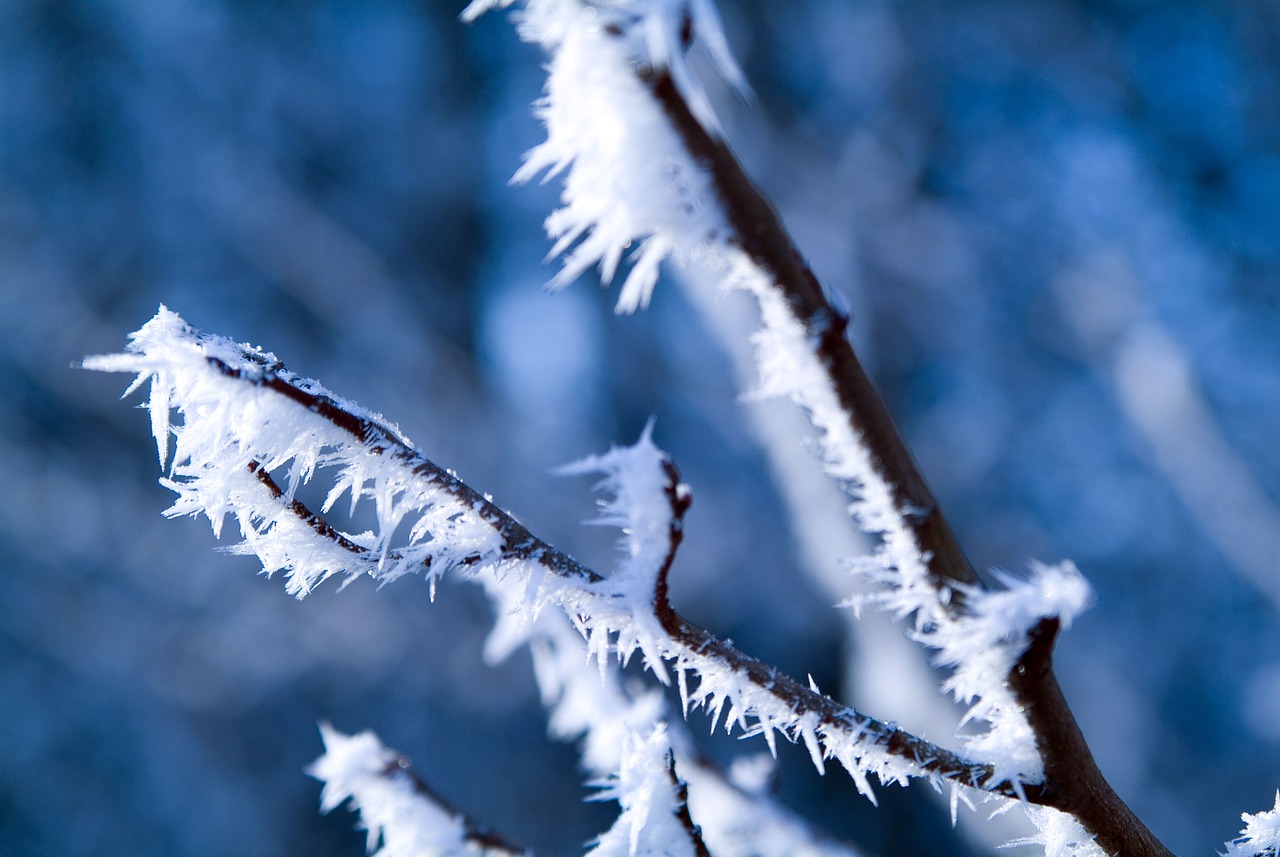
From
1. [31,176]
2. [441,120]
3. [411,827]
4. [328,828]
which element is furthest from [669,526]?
[31,176]

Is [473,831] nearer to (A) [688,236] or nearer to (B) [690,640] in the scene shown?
(B) [690,640]

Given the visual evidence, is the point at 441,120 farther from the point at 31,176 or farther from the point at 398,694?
the point at 398,694

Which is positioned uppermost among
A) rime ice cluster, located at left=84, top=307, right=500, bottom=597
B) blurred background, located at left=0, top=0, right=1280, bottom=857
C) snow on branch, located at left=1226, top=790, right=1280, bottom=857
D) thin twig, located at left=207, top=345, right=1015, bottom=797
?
blurred background, located at left=0, top=0, right=1280, bottom=857

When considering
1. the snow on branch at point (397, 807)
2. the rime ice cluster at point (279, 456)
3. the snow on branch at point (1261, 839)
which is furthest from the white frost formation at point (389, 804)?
the snow on branch at point (1261, 839)

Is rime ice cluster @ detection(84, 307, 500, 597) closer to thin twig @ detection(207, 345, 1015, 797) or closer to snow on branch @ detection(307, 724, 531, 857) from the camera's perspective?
thin twig @ detection(207, 345, 1015, 797)

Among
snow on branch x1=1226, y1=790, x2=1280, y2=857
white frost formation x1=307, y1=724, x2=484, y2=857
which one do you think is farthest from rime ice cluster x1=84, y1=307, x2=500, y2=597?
snow on branch x1=1226, y1=790, x2=1280, y2=857

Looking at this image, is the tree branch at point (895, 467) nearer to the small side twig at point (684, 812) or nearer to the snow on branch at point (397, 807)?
the small side twig at point (684, 812)
